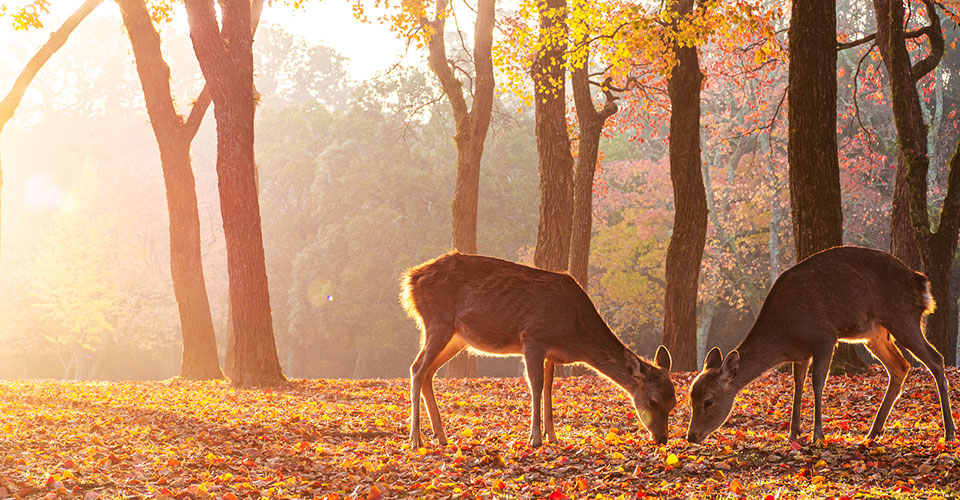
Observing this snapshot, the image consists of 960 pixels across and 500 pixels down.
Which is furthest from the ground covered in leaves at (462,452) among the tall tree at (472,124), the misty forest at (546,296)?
the tall tree at (472,124)

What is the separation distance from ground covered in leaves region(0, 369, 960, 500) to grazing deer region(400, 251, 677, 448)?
1.46 feet

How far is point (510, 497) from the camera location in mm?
5984

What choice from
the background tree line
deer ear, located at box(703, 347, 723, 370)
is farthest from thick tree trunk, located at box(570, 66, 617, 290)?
the background tree line

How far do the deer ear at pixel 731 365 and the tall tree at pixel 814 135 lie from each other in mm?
4534

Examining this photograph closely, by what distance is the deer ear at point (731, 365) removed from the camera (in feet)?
23.8

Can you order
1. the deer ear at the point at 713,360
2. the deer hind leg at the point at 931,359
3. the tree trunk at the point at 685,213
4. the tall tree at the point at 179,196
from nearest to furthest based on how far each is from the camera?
the deer hind leg at the point at 931,359
the deer ear at the point at 713,360
the tree trunk at the point at 685,213
the tall tree at the point at 179,196

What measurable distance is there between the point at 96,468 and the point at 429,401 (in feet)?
9.69

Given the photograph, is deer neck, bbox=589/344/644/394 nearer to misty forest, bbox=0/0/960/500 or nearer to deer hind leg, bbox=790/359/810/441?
misty forest, bbox=0/0/960/500

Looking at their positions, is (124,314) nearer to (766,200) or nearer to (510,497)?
(766,200)

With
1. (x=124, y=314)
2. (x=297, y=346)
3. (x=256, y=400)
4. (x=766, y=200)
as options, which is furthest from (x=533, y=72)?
(x=124, y=314)

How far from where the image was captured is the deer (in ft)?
23.7

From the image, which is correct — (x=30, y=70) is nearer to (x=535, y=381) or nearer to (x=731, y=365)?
(x=535, y=381)

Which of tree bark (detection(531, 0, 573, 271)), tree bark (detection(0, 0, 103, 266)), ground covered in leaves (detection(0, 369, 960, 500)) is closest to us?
ground covered in leaves (detection(0, 369, 960, 500))

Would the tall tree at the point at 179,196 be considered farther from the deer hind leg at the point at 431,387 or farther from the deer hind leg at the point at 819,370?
the deer hind leg at the point at 819,370
